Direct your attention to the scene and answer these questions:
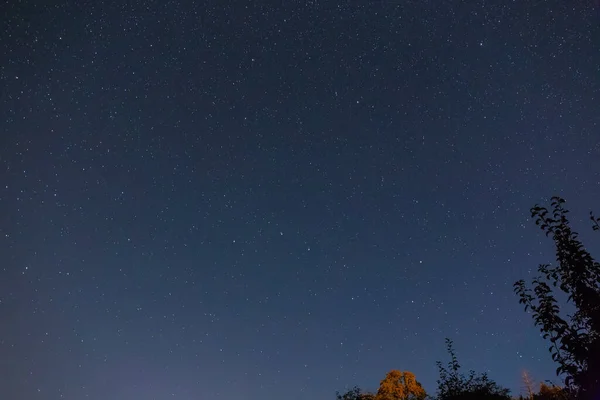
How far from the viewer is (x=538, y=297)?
5848mm

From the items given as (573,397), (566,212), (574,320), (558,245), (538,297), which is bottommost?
(573,397)

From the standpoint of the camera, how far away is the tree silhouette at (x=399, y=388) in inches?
1115

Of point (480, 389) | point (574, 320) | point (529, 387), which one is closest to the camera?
point (574, 320)

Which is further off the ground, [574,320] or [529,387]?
[529,387]

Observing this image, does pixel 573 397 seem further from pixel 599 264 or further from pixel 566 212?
pixel 566 212

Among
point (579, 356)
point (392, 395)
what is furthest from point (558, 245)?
point (392, 395)

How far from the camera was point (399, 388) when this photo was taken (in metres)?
28.6

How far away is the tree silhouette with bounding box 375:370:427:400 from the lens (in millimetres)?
28328

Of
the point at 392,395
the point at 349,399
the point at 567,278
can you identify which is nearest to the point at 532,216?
the point at 567,278

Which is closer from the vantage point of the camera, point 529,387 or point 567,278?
point 567,278

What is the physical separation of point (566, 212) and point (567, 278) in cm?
95

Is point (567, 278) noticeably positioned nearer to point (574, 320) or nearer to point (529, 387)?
point (574, 320)

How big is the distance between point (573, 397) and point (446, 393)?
11.9m

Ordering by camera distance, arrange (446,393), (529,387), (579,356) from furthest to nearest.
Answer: (529,387) → (446,393) → (579,356)
